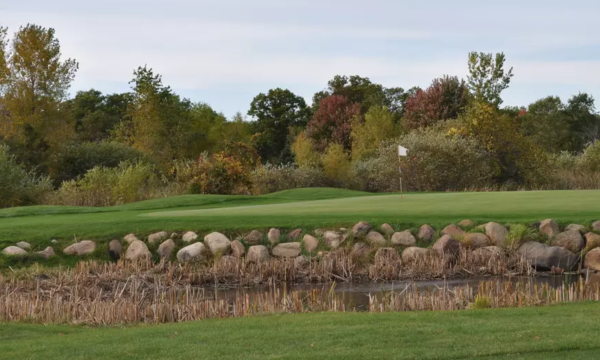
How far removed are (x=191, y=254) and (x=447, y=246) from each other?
5.18 metres

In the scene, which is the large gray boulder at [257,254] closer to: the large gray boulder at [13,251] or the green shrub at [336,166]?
the large gray boulder at [13,251]

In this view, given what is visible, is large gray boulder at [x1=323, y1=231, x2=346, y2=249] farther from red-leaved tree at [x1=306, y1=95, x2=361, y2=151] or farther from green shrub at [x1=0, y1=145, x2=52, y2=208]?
red-leaved tree at [x1=306, y1=95, x2=361, y2=151]

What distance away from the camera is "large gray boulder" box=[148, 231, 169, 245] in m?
15.6

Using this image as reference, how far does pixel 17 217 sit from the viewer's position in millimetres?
18719

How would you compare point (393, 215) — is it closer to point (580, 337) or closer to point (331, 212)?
point (331, 212)

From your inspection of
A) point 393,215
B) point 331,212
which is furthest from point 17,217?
point 393,215

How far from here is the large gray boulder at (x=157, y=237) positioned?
15.6 m

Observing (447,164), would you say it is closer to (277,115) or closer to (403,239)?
(403,239)

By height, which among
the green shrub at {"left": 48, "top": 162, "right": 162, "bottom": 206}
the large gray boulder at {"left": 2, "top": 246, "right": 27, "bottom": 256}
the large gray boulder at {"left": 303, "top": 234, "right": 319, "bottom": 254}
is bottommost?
the large gray boulder at {"left": 303, "top": 234, "right": 319, "bottom": 254}

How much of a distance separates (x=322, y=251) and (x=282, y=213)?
243 cm

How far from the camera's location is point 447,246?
14.9 meters

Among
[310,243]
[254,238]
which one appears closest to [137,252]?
[254,238]

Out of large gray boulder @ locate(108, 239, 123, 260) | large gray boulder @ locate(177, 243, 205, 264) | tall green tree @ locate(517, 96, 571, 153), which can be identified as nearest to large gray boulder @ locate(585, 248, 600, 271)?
large gray boulder @ locate(177, 243, 205, 264)

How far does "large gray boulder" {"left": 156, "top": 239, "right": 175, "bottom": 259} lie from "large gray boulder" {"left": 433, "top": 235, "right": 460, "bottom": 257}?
213 inches
